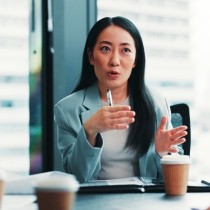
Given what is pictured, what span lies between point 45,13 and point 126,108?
4.46 feet

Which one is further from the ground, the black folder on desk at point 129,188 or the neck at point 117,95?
the neck at point 117,95

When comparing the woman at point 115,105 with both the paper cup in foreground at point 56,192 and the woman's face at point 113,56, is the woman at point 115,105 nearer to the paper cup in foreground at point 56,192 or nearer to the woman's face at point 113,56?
the woman's face at point 113,56

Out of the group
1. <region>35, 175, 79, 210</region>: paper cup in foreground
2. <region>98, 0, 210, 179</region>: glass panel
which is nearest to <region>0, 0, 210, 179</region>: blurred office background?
<region>98, 0, 210, 179</region>: glass panel

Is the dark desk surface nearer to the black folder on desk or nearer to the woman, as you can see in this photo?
the black folder on desk

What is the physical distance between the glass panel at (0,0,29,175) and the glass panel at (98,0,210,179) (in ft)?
1.69

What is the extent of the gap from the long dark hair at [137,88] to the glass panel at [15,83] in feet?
2.65

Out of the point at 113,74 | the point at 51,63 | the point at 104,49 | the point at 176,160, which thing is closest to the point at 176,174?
the point at 176,160

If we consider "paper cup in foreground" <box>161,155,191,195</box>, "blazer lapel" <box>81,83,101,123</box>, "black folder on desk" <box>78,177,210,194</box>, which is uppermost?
"blazer lapel" <box>81,83,101,123</box>

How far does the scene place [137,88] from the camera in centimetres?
205

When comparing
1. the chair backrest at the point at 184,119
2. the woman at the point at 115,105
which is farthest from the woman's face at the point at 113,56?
the chair backrest at the point at 184,119

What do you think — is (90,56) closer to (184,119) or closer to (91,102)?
(91,102)

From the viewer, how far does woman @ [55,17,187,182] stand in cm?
183

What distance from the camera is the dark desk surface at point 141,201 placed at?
1.15 metres

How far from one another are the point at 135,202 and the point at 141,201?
0.02 metres
